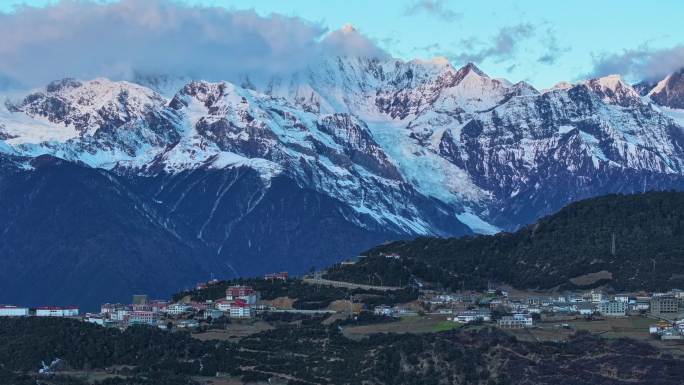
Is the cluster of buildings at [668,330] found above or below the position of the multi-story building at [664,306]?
below

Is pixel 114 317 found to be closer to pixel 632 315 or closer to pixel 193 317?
pixel 193 317

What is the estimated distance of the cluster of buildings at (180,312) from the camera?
7086 inches

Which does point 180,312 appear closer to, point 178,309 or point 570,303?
point 178,309

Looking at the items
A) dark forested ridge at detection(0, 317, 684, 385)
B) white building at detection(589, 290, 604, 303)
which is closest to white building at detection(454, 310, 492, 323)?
dark forested ridge at detection(0, 317, 684, 385)

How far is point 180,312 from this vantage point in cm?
19050

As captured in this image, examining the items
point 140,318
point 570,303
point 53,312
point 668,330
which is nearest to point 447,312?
point 570,303

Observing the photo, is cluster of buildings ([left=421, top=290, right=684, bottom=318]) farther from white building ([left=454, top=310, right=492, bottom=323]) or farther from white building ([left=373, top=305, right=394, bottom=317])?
white building ([left=373, top=305, right=394, bottom=317])

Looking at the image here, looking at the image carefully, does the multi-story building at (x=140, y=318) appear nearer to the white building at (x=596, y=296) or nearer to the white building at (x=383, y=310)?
the white building at (x=383, y=310)

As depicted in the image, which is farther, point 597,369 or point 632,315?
point 632,315

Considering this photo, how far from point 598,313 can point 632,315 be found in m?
3.34

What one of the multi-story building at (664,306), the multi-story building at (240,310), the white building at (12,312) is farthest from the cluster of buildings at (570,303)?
the white building at (12,312)

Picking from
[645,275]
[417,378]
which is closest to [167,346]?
[417,378]

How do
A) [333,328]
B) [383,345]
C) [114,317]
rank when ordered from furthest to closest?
[114,317] → [333,328] → [383,345]

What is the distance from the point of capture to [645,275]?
196875 millimetres
